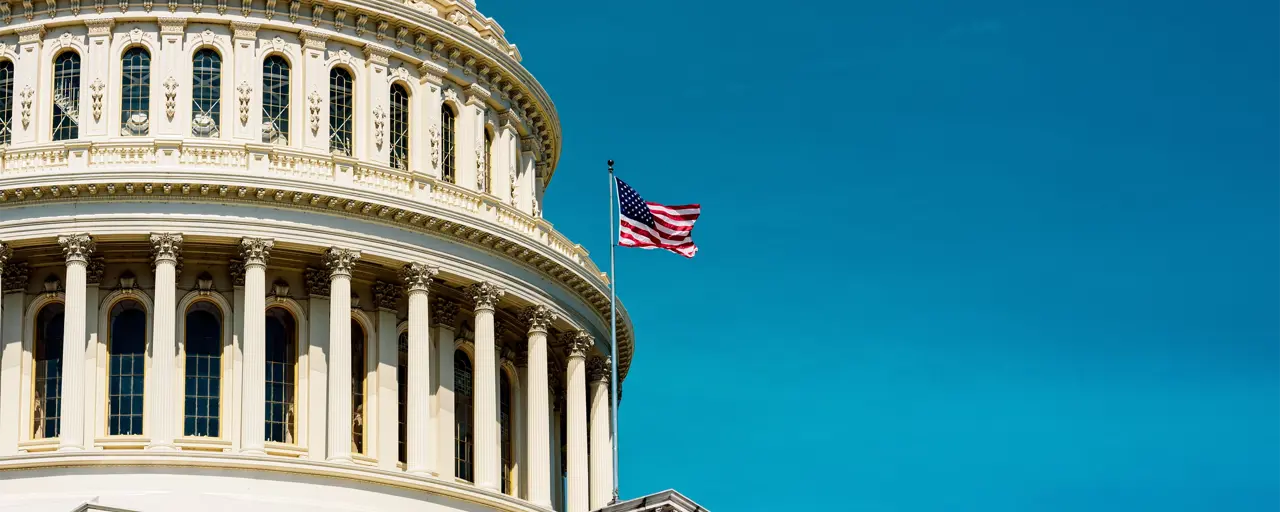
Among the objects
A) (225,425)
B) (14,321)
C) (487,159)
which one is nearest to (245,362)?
(225,425)

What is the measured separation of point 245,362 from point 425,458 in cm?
466

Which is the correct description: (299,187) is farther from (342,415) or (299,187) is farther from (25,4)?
(25,4)

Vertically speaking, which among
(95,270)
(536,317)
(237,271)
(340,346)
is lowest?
(340,346)

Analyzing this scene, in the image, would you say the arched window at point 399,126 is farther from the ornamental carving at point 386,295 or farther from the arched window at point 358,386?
the arched window at point 358,386

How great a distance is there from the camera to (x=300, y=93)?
6662 cm

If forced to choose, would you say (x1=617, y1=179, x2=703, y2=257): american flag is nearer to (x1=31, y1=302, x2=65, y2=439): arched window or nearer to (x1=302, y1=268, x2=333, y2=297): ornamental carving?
(x1=302, y1=268, x2=333, y2=297): ornamental carving

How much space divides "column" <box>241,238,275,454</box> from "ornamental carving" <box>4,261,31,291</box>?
4966mm

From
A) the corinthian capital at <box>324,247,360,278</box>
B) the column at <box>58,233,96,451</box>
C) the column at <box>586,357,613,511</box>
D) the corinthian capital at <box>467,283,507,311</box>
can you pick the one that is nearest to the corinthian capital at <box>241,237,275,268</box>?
the corinthian capital at <box>324,247,360,278</box>

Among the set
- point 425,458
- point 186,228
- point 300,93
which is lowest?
point 425,458

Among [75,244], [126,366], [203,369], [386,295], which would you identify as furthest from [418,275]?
[75,244]

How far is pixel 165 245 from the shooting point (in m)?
61.4

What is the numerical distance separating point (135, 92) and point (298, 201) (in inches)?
236

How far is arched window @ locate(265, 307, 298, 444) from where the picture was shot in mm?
62812

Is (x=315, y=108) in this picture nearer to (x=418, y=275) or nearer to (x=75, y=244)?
(x=418, y=275)
